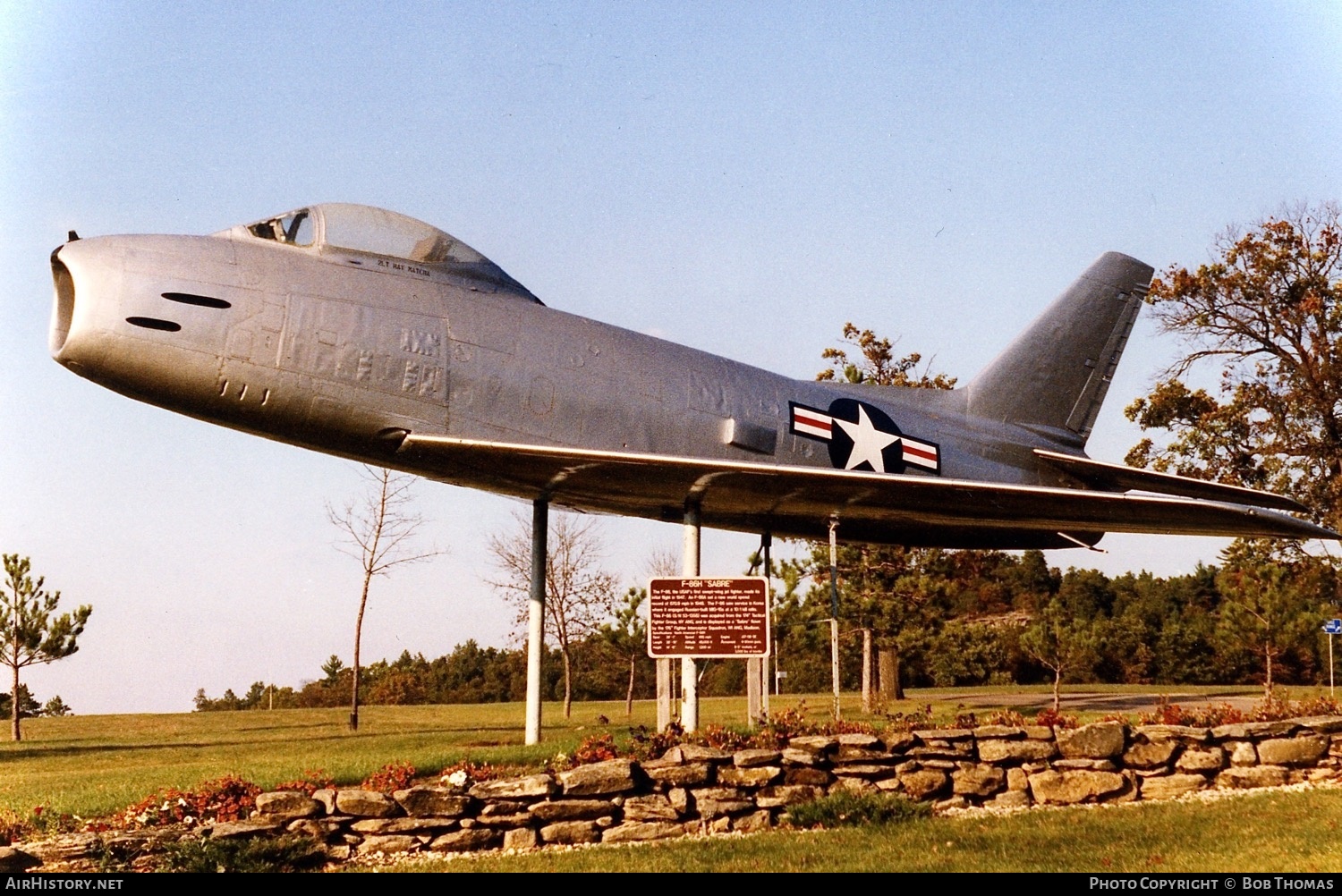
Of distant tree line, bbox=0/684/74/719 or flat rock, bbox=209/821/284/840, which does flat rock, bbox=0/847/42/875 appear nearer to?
flat rock, bbox=209/821/284/840

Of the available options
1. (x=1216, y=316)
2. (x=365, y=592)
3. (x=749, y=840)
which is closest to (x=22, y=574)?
(x=365, y=592)

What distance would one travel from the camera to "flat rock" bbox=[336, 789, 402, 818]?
384 inches

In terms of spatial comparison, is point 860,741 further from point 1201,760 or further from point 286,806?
point 286,806

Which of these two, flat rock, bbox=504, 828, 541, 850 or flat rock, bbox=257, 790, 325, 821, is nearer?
flat rock, bbox=257, 790, 325, 821

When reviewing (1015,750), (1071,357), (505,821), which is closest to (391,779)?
(505,821)

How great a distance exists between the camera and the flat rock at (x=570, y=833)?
33.5 feet

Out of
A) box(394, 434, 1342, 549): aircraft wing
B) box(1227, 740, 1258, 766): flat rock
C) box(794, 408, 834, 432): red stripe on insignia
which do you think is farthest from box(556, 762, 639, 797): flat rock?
box(1227, 740, 1258, 766): flat rock

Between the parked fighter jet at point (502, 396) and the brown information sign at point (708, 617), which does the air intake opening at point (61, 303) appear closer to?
the parked fighter jet at point (502, 396)

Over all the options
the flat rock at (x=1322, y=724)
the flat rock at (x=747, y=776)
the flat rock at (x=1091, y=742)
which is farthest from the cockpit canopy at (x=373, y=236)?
the flat rock at (x=1322, y=724)

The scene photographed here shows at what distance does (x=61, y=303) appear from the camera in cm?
1071

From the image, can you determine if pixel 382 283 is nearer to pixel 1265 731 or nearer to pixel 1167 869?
pixel 1167 869

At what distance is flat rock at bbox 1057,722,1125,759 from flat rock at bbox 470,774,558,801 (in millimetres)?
5790

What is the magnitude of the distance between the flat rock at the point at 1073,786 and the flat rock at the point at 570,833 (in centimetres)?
495

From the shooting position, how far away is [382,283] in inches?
463
